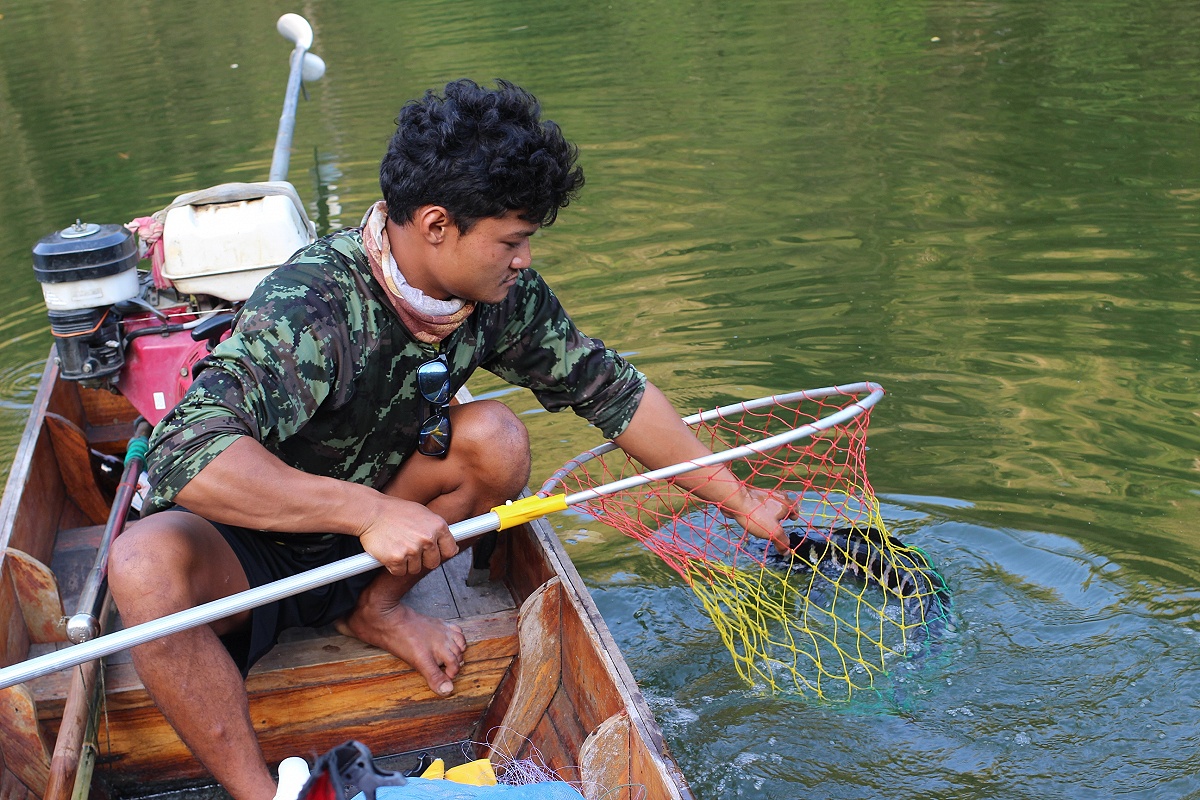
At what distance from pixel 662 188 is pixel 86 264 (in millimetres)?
4878

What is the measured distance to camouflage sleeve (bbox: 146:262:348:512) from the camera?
7.25 ft

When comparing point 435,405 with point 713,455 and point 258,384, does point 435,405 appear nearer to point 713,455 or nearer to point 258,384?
point 258,384

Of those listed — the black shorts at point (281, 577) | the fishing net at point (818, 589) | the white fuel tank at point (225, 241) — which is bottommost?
the fishing net at point (818, 589)

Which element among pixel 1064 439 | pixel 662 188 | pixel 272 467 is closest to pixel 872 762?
pixel 272 467

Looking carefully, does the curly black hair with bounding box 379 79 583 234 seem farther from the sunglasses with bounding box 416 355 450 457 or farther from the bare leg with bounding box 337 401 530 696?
the bare leg with bounding box 337 401 530 696

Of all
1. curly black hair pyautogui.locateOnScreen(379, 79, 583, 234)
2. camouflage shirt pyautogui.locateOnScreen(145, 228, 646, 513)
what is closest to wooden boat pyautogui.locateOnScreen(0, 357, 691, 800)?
camouflage shirt pyautogui.locateOnScreen(145, 228, 646, 513)

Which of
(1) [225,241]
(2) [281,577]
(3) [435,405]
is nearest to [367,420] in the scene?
(3) [435,405]

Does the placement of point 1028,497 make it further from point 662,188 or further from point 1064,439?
point 662,188

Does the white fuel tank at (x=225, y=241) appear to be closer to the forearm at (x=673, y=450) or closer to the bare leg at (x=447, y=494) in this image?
the bare leg at (x=447, y=494)

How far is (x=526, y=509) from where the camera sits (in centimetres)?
245

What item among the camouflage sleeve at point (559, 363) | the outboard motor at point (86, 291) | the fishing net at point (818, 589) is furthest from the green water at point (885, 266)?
the outboard motor at point (86, 291)

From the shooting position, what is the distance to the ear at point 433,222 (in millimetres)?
2375

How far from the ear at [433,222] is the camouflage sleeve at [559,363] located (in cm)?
43

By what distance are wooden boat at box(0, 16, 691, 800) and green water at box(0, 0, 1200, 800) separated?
505 millimetres
